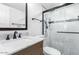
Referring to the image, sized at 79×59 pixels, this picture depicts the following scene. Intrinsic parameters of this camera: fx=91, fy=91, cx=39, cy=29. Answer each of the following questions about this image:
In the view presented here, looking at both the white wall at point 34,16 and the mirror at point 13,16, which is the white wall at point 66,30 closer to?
the white wall at point 34,16

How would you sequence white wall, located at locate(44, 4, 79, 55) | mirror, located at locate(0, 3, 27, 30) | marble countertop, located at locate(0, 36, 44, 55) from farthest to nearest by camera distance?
white wall, located at locate(44, 4, 79, 55) < mirror, located at locate(0, 3, 27, 30) < marble countertop, located at locate(0, 36, 44, 55)

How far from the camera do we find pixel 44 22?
7.07 feet

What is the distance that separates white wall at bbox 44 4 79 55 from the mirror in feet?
2.51

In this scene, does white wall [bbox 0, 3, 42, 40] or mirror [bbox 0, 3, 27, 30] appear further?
white wall [bbox 0, 3, 42, 40]

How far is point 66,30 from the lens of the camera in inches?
78.4

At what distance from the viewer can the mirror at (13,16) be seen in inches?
49.2

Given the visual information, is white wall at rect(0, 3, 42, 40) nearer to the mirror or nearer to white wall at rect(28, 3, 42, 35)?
white wall at rect(28, 3, 42, 35)

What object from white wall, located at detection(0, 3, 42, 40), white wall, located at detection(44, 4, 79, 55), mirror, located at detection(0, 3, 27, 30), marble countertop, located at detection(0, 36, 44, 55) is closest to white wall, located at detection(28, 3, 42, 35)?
white wall, located at detection(0, 3, 42, 40)

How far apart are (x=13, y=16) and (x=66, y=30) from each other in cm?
117

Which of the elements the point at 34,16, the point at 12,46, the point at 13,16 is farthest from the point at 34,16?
the point at 12,46

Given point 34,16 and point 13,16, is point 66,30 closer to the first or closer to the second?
point 34,16

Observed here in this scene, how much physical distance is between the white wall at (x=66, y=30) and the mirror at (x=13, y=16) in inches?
30.2

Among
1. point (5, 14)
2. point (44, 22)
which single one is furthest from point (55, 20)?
point (5, 14)

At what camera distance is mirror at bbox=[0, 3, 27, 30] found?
4.10ft
